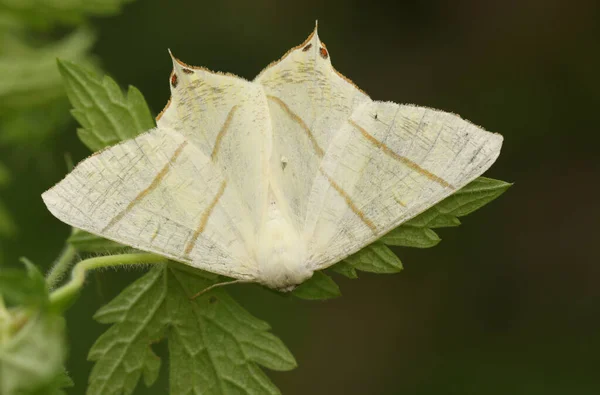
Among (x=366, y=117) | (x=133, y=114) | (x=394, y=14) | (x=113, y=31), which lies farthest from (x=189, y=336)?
(x=394, y=14)

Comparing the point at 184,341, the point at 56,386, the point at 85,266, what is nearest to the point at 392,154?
the point at 184,341

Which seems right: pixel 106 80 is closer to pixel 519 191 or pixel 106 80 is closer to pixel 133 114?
pixel 133 114

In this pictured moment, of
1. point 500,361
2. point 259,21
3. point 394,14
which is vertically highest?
point 394,14

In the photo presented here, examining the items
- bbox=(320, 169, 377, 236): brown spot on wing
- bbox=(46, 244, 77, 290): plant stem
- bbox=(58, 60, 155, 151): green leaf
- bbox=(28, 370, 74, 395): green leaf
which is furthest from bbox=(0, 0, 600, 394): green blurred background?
bbox=(28, 370, 74, 395): green leaf

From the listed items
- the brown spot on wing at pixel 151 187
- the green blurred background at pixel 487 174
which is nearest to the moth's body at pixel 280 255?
the brown spot on wing at pixel 151 187

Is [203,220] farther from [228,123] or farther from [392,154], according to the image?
[392,154]

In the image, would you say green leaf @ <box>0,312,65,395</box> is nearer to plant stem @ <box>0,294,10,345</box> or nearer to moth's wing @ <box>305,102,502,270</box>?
plant stem @ <box>0,294,10,345</box>
